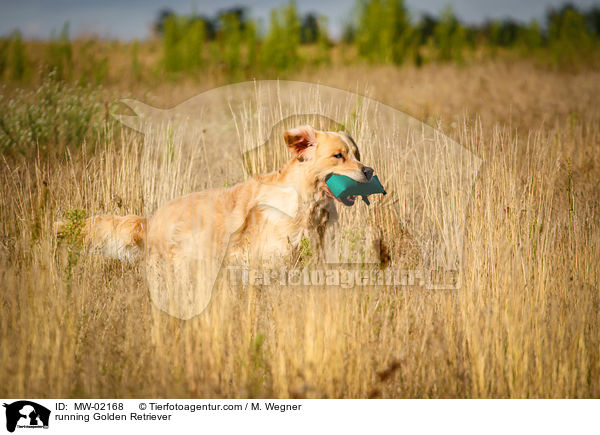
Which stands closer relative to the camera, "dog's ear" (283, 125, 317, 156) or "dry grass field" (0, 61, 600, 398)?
"dry grass field" (0, 61, 600, 398)

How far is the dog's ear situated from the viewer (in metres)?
3.63

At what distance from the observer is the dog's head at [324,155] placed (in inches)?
141

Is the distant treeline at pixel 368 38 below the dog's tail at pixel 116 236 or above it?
above

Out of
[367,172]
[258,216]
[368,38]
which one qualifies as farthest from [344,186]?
[368,38]

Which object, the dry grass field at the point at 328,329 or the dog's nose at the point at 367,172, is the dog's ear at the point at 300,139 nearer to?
the dog's nose at the point at 367,172

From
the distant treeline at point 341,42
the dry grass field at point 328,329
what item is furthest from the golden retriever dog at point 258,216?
the distant treeline at point 341,42

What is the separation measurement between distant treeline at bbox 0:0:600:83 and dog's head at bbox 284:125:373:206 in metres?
9.64

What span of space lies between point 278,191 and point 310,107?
129cm

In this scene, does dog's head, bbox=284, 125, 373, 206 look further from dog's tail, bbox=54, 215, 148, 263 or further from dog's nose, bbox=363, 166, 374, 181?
dog's tail, bbox=54, 215, 148, 263

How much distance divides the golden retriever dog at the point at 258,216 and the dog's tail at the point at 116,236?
0.53 feet
